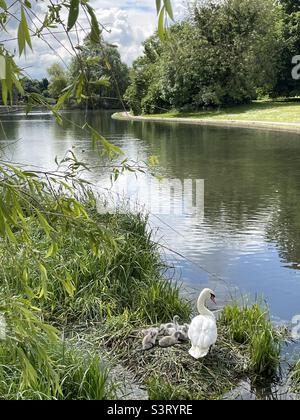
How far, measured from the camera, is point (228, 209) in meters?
10.4

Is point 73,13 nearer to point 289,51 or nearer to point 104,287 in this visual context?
point 104,287

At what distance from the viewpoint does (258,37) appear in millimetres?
39375

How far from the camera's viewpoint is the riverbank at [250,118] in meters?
26.6

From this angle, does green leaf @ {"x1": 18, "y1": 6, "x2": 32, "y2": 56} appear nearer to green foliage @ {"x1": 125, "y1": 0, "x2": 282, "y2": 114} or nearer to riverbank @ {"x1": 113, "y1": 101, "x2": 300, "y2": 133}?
riverbank @ {"x1": 113, "y1": 101, "x2": 300, "y2": 133}

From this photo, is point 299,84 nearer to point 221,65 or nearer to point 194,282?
point 221,65

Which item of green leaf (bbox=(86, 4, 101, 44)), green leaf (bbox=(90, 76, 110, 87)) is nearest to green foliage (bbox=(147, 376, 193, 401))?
green leaf (bbox=(90, 76, 110, 87))

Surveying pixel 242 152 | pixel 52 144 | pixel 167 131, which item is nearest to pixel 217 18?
pixel 167 131

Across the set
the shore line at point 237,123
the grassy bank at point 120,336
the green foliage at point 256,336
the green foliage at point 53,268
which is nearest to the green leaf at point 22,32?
the green foliage at point 53,268

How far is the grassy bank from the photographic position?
357 centimetres

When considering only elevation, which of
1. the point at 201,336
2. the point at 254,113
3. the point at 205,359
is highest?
the point at 254,113

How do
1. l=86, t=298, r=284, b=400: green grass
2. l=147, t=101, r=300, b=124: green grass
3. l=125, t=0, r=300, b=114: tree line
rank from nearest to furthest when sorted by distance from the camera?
1. l=86, t=298, r=284, b=400: green grass
2. l=147, t=101, r=300, b=124: green grass
3. l=125, t=0, r=300, b=114: tree line

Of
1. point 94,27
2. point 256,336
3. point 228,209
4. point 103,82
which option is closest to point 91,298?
point 256,336

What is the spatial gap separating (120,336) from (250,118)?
2787cm
